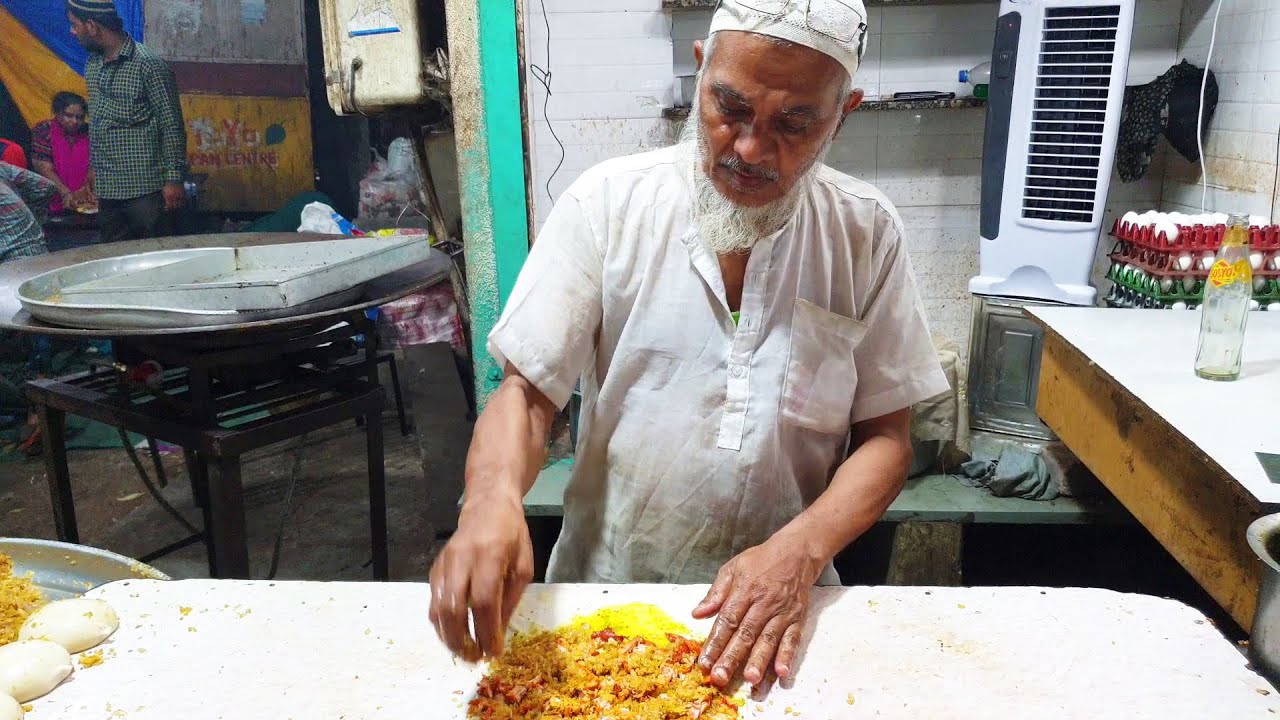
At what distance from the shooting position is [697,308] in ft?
5.54

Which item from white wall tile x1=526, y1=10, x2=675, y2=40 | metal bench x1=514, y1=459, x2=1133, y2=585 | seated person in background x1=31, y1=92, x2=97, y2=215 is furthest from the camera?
seated person in background x1=31, y1=92, x2=97, y2=215

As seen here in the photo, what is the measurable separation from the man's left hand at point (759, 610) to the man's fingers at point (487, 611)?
1.08ft

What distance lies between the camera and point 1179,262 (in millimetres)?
2799

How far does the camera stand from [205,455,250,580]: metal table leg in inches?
106

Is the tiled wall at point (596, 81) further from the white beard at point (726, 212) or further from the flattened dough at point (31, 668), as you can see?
the flattened dough at point (31, 668)

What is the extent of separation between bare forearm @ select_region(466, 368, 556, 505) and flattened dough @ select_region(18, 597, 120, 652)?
2.07 feet

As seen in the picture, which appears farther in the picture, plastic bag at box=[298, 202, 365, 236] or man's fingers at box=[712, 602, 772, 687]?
plastic bag at box=[298, 202, 365, 236]

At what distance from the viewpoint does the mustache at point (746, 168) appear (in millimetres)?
1528

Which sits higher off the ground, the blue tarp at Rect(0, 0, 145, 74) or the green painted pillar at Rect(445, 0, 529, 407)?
the blue tarp at Rect(0, 0, 145, 74)

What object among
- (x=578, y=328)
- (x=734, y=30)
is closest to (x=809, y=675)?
(x=578, y=328)

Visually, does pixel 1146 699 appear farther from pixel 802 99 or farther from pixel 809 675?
pixel 802 99

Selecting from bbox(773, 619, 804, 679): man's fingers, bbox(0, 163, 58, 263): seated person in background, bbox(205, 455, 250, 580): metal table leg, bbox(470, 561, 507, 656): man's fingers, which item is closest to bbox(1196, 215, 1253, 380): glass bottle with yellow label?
bbox(773, 619, 804, 679): man's fingers

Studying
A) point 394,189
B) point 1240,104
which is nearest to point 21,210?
point 394,189

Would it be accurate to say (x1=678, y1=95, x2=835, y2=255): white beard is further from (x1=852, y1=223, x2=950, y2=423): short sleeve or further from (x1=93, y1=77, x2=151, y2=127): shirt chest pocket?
(x1=93, y1=77, x2=151, y2=127): shirt chest pocket
